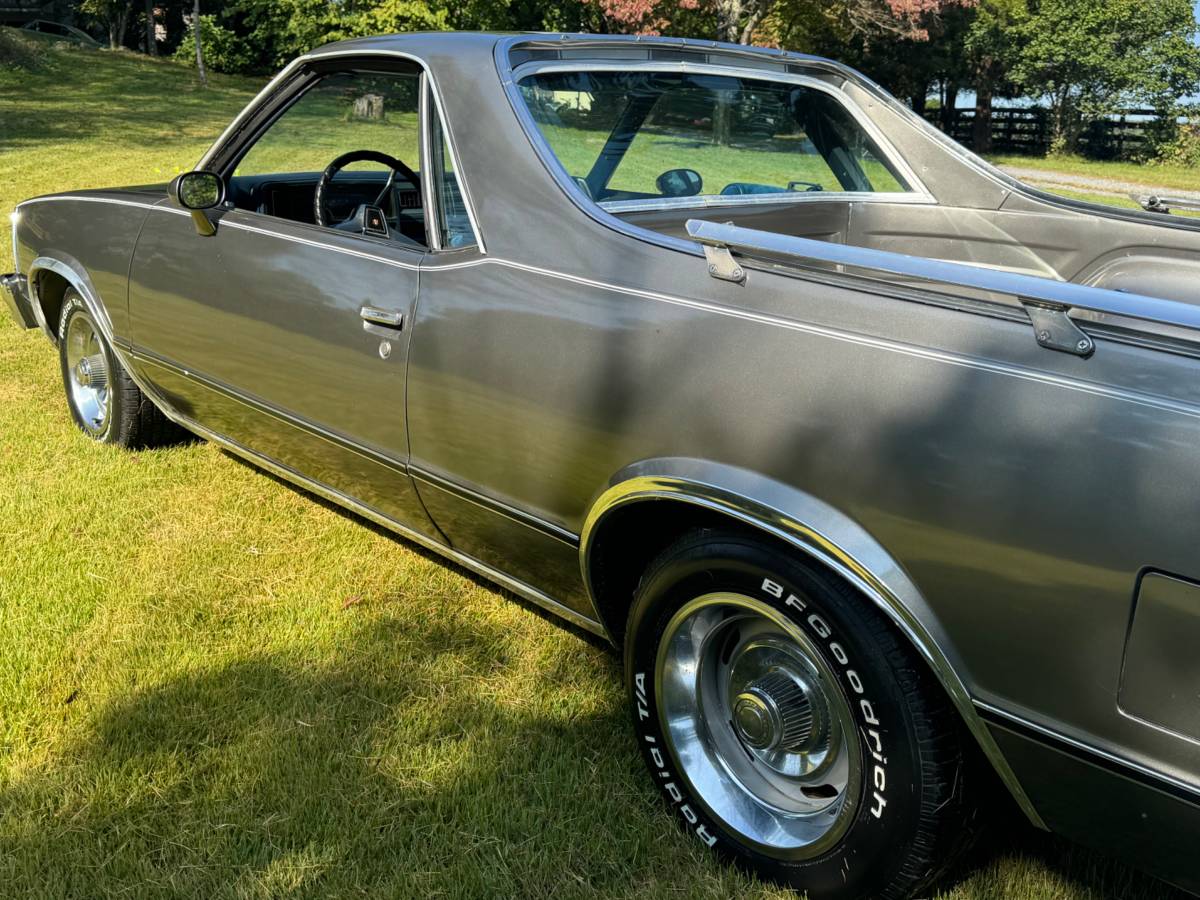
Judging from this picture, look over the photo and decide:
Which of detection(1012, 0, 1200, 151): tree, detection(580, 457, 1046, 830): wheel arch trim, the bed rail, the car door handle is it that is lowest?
detection(580, 457, 1046, 830): wheel arch trim

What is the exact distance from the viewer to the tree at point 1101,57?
2820 centimetres

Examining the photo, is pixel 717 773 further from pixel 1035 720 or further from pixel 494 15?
pixel 494 15

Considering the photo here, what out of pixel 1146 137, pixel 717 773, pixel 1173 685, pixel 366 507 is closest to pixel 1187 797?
pixel 1173 685

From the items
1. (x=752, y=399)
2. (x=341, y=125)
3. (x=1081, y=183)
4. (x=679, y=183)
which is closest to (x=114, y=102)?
(x=1081, y=183)

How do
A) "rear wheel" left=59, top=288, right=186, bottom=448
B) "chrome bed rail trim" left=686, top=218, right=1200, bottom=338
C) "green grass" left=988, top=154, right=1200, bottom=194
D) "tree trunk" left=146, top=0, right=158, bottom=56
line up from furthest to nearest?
"tree trunk" left=146, top=0, right=158, bottom=56
"green grass" left=988, top=154, right=1200, bottom=194
"rear wheel" left=59, top=288, right=186, bottom=448
"chrome bed rail trim" left=686, top=218, right=1200, bottom=338

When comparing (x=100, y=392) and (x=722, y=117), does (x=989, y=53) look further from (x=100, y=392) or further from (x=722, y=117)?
(x=100, y=392)

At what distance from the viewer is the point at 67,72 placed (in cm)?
2800

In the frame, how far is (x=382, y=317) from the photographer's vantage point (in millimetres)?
2717

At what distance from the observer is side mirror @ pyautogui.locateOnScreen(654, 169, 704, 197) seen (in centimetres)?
313

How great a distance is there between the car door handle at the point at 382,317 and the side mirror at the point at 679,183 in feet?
2.96

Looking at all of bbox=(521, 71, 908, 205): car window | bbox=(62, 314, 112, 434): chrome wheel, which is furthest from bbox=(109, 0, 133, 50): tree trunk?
bbox=(521, 71, 908, 205): car window

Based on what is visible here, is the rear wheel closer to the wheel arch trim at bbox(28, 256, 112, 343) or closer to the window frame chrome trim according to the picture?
the wheel arch trim at bbox(28, 256, 112, 343)

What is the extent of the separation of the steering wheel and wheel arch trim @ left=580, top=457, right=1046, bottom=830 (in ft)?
6.26

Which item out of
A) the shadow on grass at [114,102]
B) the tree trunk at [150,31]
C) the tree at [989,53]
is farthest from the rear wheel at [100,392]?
the tree trunk at [150,31]
